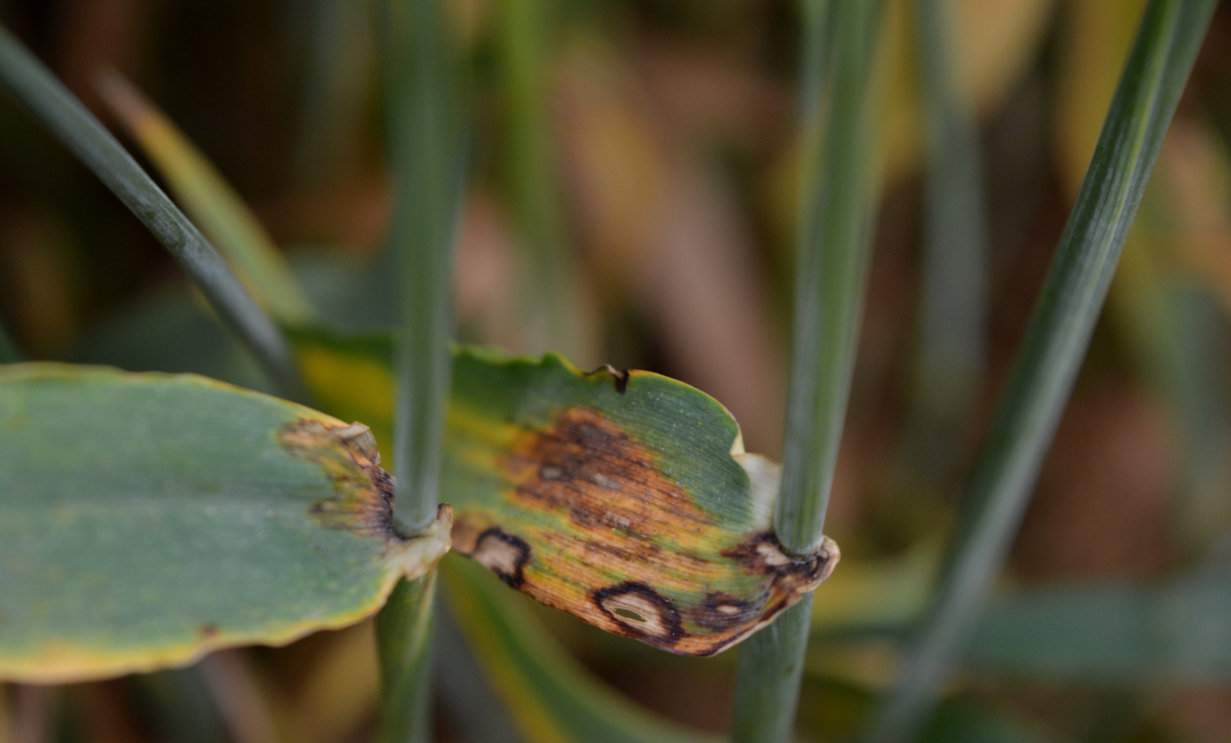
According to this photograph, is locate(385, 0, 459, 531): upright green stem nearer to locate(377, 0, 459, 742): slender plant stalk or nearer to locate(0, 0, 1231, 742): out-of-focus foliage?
locate(377, 0, 459, 742): slender plant stalk

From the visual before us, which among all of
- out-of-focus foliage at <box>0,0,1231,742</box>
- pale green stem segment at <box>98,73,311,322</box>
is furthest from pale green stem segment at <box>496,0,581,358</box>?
pale green stem segment at <box>98,73,311,322</box>

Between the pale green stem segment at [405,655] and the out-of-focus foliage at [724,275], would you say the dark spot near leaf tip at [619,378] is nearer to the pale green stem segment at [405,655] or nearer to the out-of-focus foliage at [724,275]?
the pale green stem segment at [405,655]

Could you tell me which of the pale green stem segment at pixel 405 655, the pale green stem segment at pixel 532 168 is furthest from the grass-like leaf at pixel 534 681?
the pale green stem segment at pixel 532 168

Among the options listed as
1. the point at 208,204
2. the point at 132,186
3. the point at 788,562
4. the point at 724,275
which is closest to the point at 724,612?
the point at 788,562

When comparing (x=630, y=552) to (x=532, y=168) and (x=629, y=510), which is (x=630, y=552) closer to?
(x=629, y=510)

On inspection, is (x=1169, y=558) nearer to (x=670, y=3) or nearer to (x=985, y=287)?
(x=985, y=287)

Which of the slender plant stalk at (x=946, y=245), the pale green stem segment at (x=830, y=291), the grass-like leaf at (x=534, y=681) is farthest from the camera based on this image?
the slender plant stalk at (x=946, y=245)

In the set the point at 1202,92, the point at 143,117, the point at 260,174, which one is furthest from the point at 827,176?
the point at 1202,92
